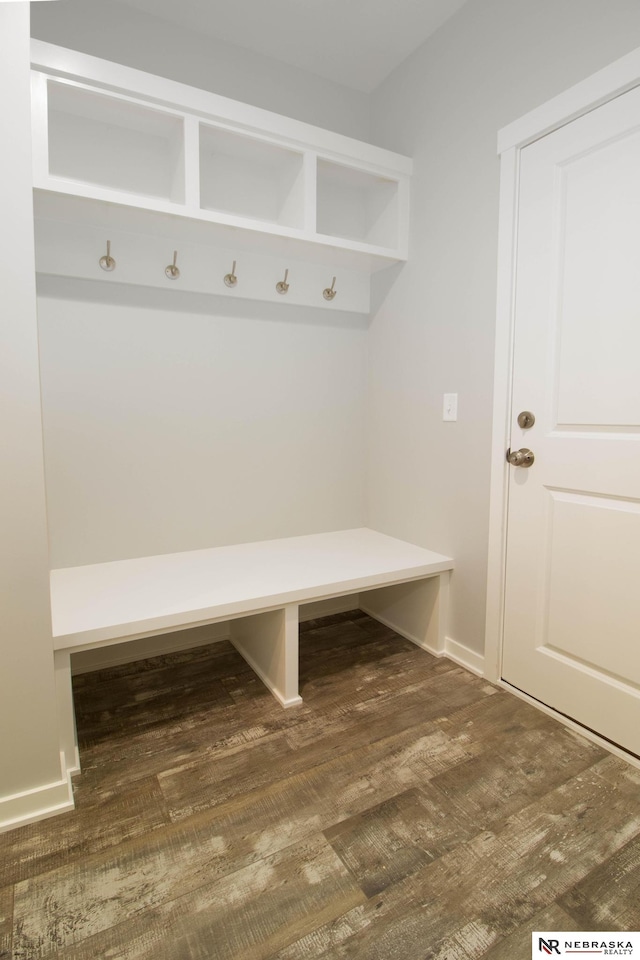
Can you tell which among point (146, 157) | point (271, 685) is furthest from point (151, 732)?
point (146, 157)

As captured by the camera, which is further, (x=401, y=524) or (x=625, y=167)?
(x=401, y=524)

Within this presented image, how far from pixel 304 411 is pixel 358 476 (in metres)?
0.48

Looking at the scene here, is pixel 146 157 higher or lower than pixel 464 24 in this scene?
lower

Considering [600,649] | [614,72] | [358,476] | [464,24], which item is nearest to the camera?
[614,72]

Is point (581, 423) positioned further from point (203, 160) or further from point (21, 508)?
point (203, 160)

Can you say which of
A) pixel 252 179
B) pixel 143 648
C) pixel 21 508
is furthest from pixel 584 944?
pixel 252 179

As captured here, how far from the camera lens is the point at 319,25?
2035 mm

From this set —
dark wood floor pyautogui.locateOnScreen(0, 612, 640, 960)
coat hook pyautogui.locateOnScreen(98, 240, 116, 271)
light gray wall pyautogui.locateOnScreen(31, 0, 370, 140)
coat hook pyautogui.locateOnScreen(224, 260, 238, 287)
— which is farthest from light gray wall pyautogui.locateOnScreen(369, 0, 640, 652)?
coat hook pyautogui.locateOnScreen(98, 240, 116, 271)

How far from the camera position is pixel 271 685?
6.51 ft

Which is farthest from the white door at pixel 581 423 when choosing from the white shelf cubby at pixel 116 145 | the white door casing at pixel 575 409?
the white shelf cubby at pixel 116 145

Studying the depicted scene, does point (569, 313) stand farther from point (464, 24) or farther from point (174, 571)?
point (174, 571)

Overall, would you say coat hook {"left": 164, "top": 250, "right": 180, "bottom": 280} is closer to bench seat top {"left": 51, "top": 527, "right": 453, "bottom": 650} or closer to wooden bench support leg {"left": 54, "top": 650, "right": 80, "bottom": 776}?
bench seat top {"left": 51, "top": 527, "right": 453, "bottom": 650}

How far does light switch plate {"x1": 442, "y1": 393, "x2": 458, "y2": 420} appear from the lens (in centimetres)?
213

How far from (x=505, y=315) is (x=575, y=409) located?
453 millimetres
